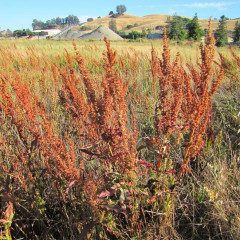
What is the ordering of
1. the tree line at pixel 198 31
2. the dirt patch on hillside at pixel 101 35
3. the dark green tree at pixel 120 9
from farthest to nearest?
the dark green tree at pixel 120 9 < the dirt patch on hillside at pixel 101 35 < the tree line at pixel 198 31

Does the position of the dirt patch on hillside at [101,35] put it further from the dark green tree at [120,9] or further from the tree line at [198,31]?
the dark green tree at [120,9]

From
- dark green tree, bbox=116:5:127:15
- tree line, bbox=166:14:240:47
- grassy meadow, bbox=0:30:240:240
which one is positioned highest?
dark green tree, bbox=116:5:127:15

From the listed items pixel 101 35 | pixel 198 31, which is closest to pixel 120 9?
pixel 101 35

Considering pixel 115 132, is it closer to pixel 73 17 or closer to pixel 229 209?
pixel 229 209

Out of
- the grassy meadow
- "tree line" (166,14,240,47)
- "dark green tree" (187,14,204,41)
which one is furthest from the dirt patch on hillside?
the grassy meadow

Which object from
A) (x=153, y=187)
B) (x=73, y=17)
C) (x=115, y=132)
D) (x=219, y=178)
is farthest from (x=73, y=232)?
(x=73, y=17)

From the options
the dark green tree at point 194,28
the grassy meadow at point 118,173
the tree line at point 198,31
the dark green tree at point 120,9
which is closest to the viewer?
the grassy meadow at point 118,173

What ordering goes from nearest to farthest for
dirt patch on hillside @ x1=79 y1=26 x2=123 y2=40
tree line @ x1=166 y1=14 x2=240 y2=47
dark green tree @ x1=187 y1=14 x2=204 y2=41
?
tree line @ x1=166 y1=14 x2=240 y2=47 → dark green tree @ x1=187 y1=14 x2=204 y2=41 → dirt patch on hillside @ x1=79 y1=26 x2=123 y2=40

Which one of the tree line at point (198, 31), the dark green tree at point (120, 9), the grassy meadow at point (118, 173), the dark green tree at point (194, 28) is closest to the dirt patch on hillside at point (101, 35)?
the tree line at point (198, 31)

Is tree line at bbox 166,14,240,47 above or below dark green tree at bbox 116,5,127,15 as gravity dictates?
below

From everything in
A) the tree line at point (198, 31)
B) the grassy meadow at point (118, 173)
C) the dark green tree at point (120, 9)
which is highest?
the dark green tree at point (120, 9)

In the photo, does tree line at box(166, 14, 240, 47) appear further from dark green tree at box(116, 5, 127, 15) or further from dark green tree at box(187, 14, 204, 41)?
dark green tree at box(116, 5, 127, 15)

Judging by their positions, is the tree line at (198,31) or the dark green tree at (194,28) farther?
the dark green tree at (194,28)

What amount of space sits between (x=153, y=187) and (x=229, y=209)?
487 mm
